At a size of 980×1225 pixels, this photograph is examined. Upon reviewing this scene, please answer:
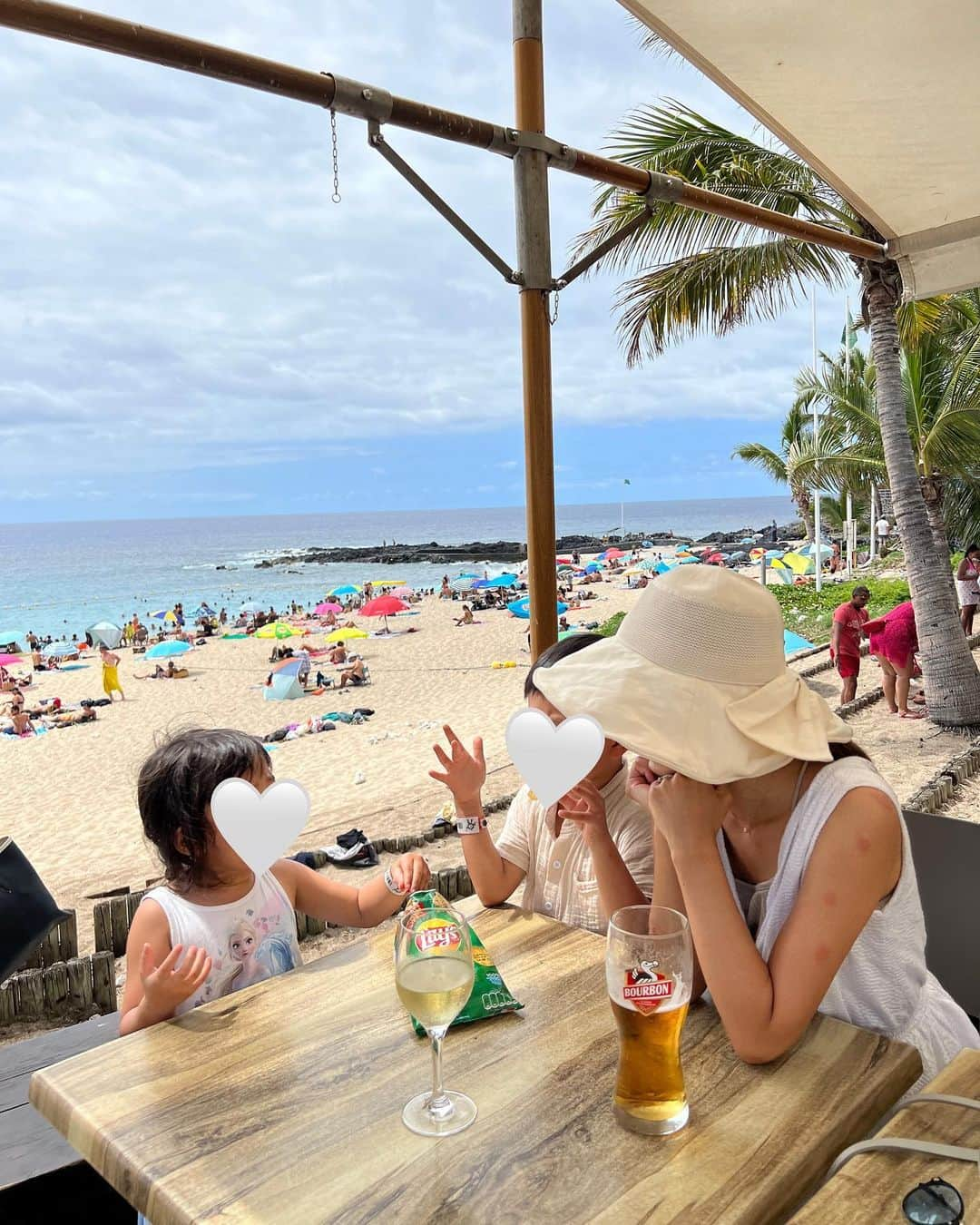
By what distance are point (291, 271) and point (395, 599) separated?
96.3 meters

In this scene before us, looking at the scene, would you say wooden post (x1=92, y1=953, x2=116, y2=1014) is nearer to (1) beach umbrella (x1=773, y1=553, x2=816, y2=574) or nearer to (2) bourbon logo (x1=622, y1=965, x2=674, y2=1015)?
(2) bourbon logo (x1=622, y1=965, x2=674, y2=1015)

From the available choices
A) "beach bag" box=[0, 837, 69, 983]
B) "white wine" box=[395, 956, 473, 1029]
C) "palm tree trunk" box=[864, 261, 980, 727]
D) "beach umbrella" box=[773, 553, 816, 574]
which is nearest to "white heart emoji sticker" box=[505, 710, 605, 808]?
"white wine" box=[395, 956, 473, 1029]

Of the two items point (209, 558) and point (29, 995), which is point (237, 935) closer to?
point (29, 995)

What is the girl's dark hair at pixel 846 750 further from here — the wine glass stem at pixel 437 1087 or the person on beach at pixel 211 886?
the person on beach at pixel 211 886

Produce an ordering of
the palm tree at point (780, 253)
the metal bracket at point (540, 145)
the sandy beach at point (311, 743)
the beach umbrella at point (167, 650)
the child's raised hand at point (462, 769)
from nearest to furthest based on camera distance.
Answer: the child's raised hand at point (462, 769)
the metal bracket at point (540, 145)
the sandy beach at point (311, 743)
the palm tree at point (780, 253)
the beach umbrella at point (167, 650)

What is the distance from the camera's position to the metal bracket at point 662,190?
8.79 feet

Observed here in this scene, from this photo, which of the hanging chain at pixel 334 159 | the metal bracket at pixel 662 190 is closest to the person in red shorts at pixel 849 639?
the metal bracket at pixel 662 190

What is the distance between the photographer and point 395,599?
23.4m

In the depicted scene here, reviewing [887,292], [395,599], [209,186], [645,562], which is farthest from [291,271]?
[887,292]

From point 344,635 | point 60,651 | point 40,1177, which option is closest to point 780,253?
point 40,1177

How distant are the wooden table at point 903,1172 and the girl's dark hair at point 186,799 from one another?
118cm

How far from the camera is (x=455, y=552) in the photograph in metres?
57.9

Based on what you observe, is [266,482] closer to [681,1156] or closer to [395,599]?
[395,599]

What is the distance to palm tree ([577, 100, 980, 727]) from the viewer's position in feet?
23.6
